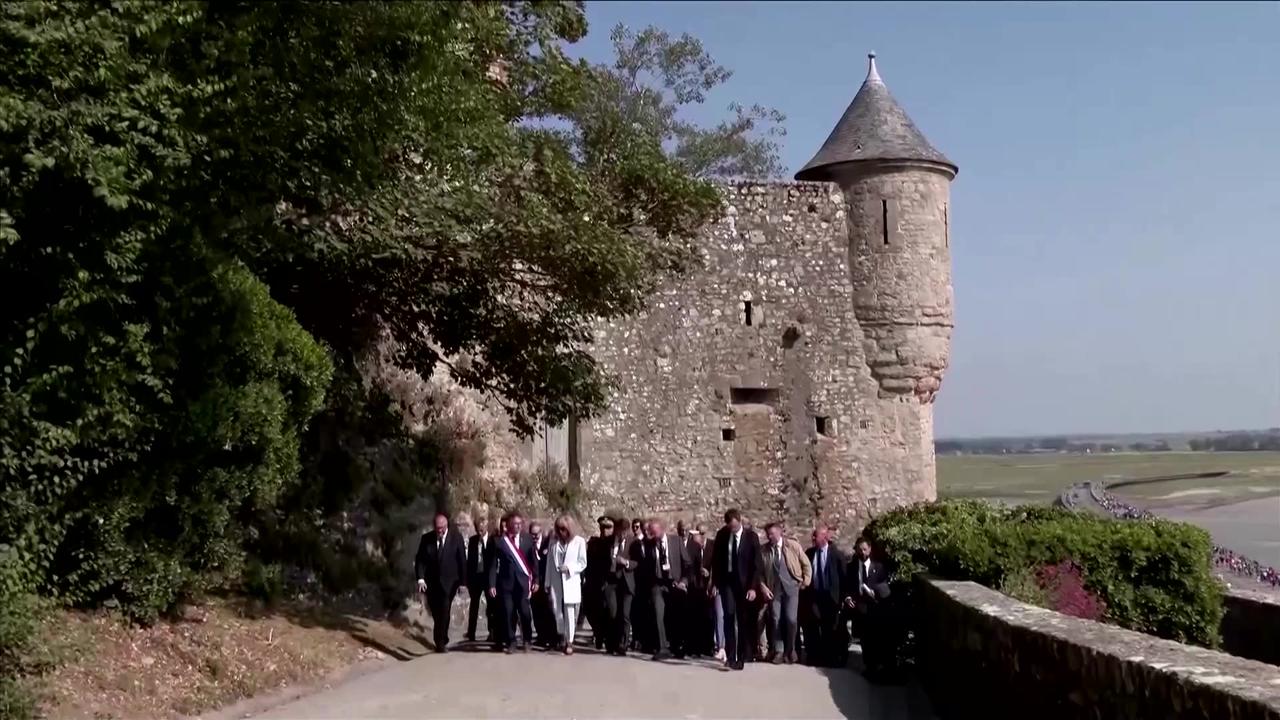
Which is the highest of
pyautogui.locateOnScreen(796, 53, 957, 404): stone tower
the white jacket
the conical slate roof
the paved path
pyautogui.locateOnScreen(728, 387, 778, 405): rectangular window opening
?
the conical slate roof

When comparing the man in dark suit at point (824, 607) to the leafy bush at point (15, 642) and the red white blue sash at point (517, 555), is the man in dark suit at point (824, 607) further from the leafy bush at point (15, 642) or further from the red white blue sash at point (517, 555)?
the leafy bush at point (15, 642)

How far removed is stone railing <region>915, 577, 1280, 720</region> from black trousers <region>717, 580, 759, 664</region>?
5.93 feet

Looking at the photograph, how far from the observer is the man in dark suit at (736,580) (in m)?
10.7

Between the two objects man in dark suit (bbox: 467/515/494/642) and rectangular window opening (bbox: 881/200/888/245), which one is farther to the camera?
rectangular window opening (bbox: 881/200/888/245)

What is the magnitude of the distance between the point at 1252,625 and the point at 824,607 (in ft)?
13.2

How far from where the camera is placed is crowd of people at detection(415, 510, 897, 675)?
1095 cm

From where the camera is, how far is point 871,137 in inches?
766

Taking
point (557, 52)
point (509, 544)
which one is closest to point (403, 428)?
point (509, 544)

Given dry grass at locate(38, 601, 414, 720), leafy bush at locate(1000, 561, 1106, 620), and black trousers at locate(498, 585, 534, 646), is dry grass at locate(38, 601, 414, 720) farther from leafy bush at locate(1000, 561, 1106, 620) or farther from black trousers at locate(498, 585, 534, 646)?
leafy bush at locate(1000, 561, 1106, 620)

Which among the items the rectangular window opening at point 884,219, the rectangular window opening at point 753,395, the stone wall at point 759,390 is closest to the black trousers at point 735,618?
the stone wall at point 759,390

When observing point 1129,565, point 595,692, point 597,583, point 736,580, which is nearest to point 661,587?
point 597,583

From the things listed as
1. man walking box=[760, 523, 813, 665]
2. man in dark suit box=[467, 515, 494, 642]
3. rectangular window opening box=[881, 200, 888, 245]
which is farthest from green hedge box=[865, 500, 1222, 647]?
rectangular window opening box=[881, 200, 888, 245]

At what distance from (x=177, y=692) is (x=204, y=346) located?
263cm

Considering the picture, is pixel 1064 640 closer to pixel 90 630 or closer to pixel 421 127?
pixel 421 127
